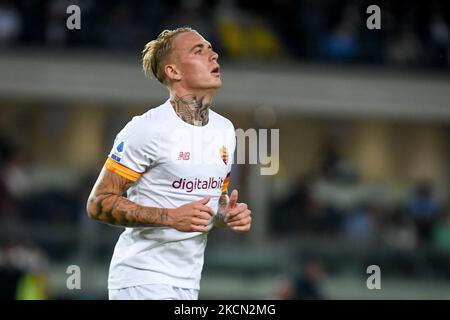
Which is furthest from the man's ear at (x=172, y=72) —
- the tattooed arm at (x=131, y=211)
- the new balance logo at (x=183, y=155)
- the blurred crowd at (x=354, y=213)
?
the blurred crowd at (x=354, y=213)

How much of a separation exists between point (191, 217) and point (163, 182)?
410 mm

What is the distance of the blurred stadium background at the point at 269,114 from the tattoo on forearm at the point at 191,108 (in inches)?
313

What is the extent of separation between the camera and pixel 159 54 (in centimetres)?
646

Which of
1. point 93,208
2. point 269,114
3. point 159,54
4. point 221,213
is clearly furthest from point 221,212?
point 269,114

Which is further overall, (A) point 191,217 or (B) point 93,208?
(B) point 93,208

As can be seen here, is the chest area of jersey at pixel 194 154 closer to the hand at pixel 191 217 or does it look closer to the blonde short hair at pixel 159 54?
the hand at pixel 191 217

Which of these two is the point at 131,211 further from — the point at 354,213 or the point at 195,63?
the point at 354,213

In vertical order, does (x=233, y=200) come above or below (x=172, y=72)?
below

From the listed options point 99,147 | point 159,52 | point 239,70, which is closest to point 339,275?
point 239,70

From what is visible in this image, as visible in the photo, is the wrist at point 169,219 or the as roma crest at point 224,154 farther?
the as roma crest at point 224,154

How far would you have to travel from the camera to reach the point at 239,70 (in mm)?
17766

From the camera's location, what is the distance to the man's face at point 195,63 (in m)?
6.32
